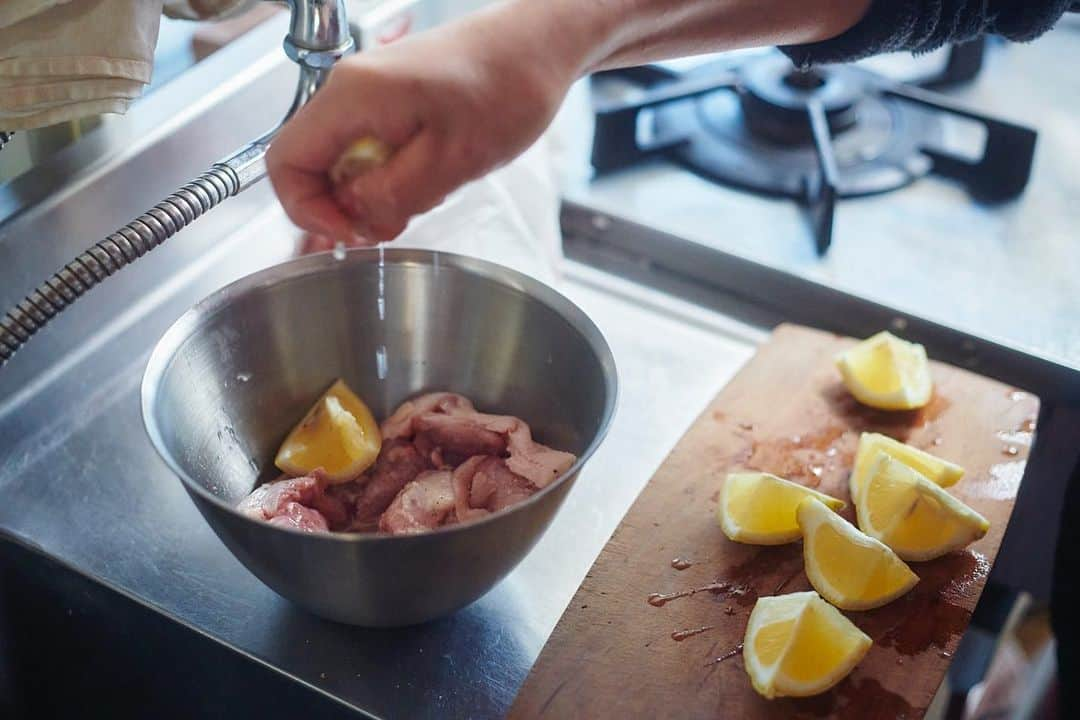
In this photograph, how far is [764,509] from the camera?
2.88ft

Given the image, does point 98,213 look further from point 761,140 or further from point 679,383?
point 761,140

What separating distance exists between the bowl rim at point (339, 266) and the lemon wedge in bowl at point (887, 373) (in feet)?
0.99

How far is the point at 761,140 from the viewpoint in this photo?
1.37 meters

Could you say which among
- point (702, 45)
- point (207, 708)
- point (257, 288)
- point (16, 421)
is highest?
point (702, 45)

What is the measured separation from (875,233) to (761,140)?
0.20 meters

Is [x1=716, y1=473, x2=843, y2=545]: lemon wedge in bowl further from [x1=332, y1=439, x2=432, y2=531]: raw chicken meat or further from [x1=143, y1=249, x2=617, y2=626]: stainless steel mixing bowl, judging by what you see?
[x1=332, y1=439, x2=432, y2=531]: raw chicken meat

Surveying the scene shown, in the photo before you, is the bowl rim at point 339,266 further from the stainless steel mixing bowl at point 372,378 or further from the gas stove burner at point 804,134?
the gas stove burner at point 804,134

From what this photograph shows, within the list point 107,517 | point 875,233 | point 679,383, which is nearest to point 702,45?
point 679,383

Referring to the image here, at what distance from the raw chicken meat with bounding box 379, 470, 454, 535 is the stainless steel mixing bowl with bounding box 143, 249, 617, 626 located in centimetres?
8

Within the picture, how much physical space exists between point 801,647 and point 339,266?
0.46 m

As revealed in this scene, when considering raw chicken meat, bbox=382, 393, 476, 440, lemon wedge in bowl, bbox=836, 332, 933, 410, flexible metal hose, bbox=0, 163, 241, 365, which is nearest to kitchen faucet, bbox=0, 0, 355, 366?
flexible metal hose, bbox=0, 163, 241, 365

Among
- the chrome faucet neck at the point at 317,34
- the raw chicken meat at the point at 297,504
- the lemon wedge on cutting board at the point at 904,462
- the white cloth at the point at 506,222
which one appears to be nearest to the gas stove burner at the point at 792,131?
the white cloth at the point at 506,222

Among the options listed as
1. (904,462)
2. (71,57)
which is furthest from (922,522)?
(71,57)

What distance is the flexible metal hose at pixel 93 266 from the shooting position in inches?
29.7
